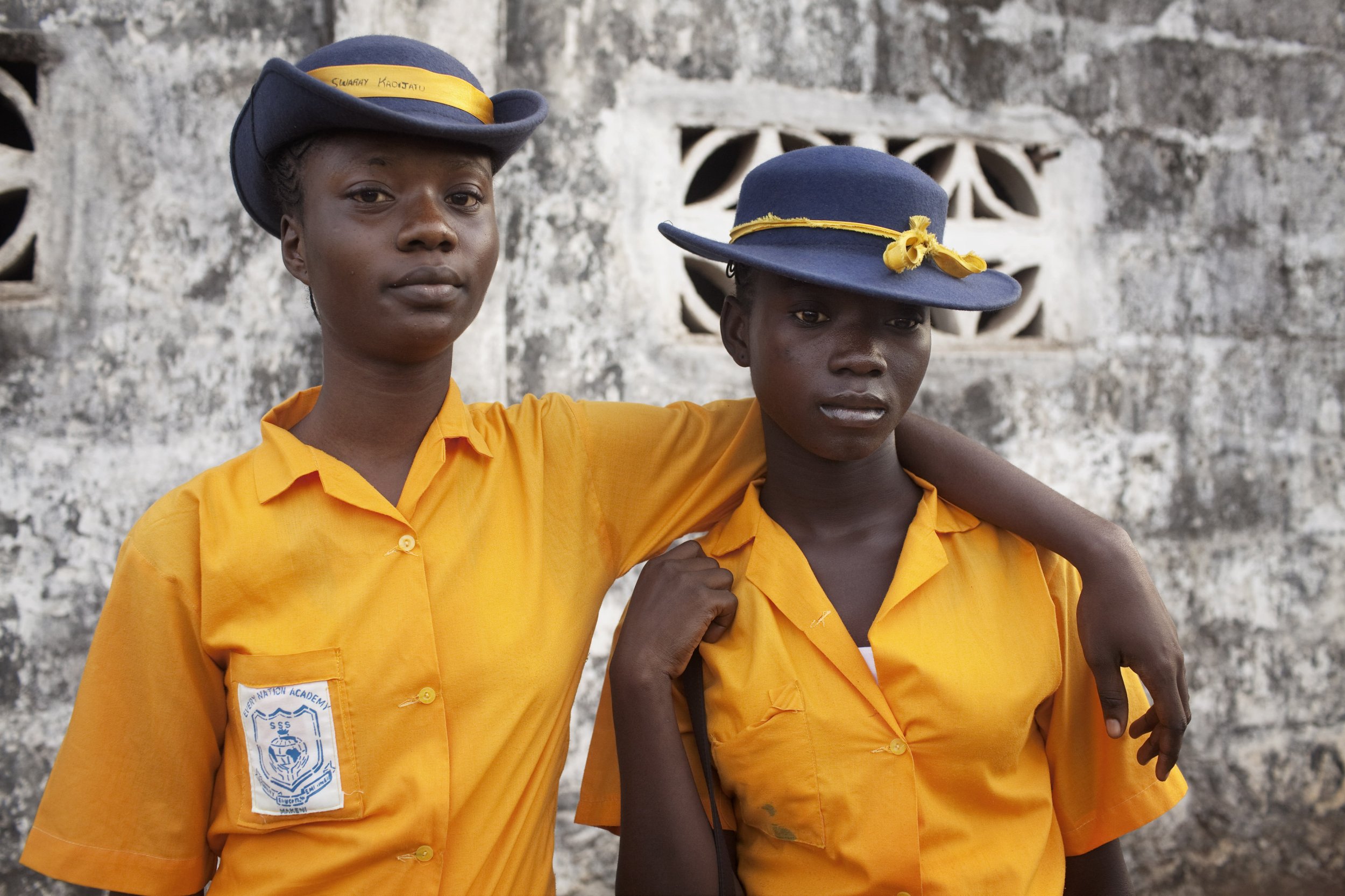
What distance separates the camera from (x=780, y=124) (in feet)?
9.95

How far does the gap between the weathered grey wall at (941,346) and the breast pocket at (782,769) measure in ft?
4.34

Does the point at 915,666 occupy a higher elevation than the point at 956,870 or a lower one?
higher

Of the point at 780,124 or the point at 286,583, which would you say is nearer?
the point at 286,583

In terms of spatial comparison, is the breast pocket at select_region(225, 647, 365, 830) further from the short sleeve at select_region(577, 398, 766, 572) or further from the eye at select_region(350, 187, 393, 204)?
the eye at select_region(350, 187, 393, 204)

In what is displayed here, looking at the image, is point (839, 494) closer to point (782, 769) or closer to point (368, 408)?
point (782, 769)

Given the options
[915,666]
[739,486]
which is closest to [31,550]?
[739,486]

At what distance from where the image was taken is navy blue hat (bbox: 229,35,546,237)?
1.50 meters

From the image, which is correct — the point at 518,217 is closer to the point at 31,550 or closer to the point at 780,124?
the point at 780,124

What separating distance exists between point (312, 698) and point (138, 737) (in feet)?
0.96

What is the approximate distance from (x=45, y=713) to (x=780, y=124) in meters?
2.61

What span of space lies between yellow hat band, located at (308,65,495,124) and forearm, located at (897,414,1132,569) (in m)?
0.99

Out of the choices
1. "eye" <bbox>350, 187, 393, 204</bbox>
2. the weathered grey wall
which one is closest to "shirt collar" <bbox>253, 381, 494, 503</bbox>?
"eye" <bbox>350, 187, 393, 204</bbox>

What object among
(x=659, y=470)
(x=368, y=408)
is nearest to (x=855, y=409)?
(x=659, y=470)

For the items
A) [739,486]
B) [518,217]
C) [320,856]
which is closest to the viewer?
[320,856]
